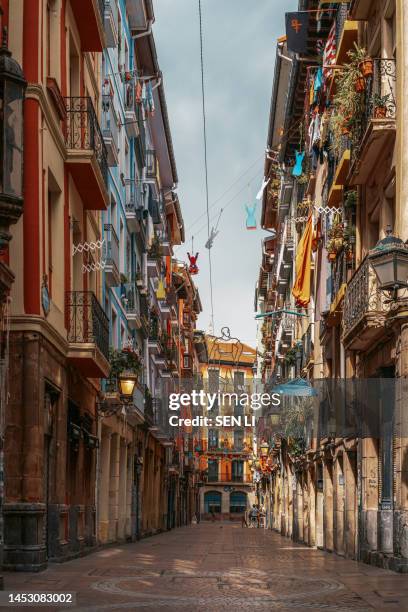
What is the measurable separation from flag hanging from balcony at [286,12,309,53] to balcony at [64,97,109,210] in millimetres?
13414

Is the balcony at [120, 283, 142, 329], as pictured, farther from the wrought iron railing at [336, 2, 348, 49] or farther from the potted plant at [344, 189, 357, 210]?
the potted plant at [344, 189, 357, 210]

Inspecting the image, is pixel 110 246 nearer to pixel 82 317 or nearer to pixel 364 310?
pixel 82 317

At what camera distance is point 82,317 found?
72.9 ft

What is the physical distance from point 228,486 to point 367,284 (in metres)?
113

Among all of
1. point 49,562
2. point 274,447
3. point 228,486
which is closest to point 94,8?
point 49,562

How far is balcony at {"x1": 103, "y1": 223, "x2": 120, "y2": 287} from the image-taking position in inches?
1214

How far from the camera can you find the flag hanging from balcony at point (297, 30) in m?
35.1

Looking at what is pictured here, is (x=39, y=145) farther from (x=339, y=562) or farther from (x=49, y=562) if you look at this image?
(x=339, y=562)

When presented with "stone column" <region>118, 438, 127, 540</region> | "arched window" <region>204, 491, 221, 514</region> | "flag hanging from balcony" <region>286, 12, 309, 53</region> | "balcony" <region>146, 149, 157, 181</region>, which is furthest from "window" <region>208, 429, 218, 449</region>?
"flag hanging from balcony" <region>286, 12, 309, 53</region>

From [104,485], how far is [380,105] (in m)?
16.8

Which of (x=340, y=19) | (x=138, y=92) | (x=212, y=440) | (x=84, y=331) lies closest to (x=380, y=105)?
(x=84, y=331)

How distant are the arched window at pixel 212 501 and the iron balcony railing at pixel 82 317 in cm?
10941

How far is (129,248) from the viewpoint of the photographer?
4025 cm

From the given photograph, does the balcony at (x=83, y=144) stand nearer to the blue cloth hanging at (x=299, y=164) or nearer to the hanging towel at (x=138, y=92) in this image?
the hanging towel at (x=138, y=92)
